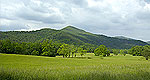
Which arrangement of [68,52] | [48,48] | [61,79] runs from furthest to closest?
1. [48,48]
2. [68,52]
3. [61,79]

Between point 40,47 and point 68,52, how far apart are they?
21692 mm

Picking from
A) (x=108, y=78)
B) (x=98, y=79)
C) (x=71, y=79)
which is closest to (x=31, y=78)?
(x=71, y=79)

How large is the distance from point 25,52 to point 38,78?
289 feet

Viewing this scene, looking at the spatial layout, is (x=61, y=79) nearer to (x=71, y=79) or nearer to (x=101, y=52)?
(x=71, y=79)

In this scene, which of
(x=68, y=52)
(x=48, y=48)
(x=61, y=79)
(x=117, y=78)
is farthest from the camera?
(x=48, y=48)

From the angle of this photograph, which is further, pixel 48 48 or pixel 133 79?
pixel 48 48

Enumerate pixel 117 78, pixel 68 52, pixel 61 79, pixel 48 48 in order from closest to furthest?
pixel 61 79
pixel 117 78
pixel 68 52
pixel 48 48

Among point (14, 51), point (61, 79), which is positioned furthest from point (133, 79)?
point (14, 51)

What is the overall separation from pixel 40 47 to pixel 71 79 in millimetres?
84565

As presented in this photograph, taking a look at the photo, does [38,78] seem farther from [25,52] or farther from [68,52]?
[25,52]

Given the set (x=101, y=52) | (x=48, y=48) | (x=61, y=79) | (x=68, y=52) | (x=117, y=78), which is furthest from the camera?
(x=101, y=52)

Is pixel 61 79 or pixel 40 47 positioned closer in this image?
pixel 61 79

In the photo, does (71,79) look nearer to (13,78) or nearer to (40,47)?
(13,78)

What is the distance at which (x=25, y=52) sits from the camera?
9019 cm
